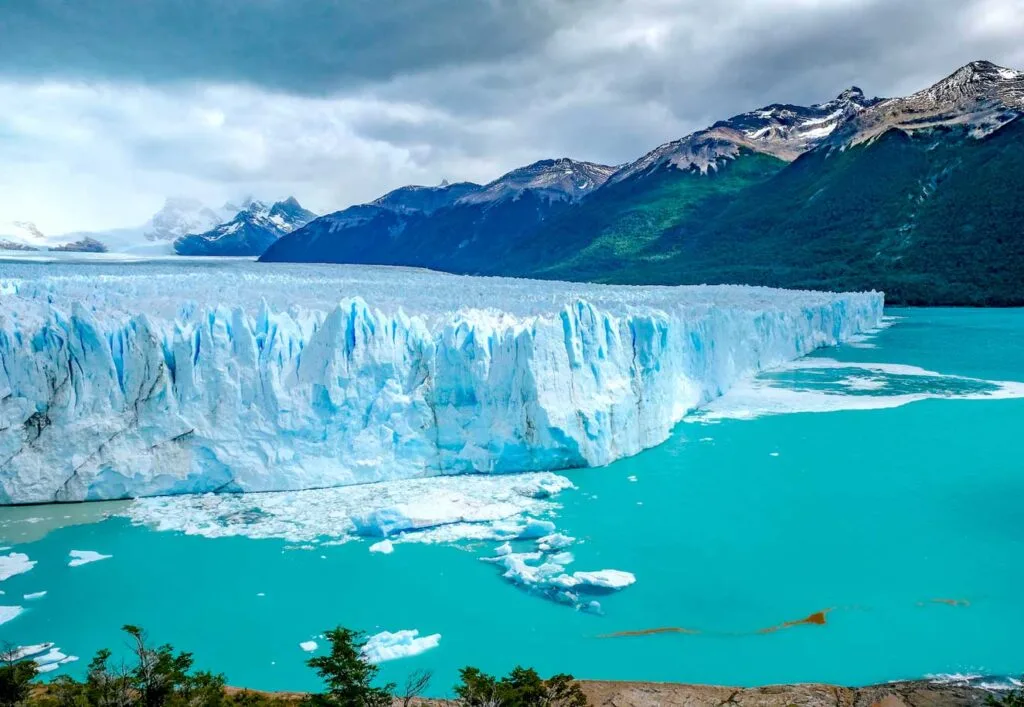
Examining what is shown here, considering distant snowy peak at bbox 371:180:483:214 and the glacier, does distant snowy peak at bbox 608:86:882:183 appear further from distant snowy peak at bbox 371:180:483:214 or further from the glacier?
the glacier

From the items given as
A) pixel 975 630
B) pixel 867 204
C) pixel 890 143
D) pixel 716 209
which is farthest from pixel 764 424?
pixel 716 209

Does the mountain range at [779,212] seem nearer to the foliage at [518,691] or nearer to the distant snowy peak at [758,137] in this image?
the distant snowy peak at [758,137]

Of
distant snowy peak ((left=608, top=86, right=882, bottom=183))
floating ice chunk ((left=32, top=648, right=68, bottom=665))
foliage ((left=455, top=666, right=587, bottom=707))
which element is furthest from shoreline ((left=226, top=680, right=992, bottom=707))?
distant snowy peak ((left=608, top=86, right=882, bottom=183))

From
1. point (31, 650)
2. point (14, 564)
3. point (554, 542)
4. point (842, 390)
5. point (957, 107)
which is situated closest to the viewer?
point (31, 650)

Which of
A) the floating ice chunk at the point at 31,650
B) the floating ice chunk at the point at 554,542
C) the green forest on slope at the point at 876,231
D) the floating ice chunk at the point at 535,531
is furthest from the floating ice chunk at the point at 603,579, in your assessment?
the green forest on slope at the point at 876,231

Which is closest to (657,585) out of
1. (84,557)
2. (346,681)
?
(346,681)

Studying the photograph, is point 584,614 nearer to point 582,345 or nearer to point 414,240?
point 582,345

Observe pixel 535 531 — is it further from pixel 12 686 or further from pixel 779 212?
pixel 779 212
